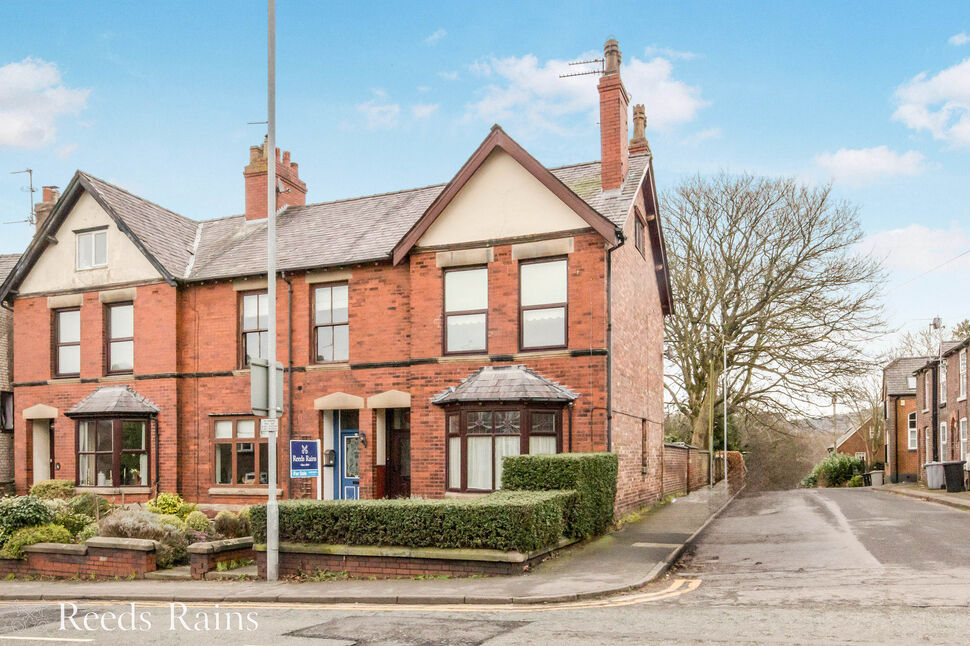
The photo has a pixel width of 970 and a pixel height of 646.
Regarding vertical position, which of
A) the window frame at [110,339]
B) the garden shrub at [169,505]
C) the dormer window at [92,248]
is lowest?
the garden shrub at [169,505]

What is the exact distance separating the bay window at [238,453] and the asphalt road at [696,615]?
31.7 ft

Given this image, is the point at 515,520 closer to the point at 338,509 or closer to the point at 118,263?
the point at 338,509

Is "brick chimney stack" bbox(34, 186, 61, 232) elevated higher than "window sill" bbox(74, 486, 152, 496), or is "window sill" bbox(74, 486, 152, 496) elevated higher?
"brick chimney stack" bbox(34, 186, 61, 232)

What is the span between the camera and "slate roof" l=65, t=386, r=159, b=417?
2144cm

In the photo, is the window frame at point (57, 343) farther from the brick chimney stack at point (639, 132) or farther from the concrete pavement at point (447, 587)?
the brick chimney stack at point (639, 132)

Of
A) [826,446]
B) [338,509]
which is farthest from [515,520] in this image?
[826,446]

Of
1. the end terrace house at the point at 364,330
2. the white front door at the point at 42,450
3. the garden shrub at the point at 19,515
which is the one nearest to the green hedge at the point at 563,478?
the end terrace house at the point at 364,330

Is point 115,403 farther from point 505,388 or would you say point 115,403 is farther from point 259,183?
point 505,388

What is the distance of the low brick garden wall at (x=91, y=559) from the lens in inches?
535

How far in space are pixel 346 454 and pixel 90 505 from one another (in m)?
6.03

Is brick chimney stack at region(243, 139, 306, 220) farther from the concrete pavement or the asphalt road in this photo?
the asphalt road

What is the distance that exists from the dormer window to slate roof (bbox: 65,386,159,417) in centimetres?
350

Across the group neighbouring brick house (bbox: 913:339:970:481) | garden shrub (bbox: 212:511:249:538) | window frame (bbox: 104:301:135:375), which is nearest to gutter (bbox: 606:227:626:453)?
garden shrub (bbox: 212:511:249:538)

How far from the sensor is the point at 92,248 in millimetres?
22969
